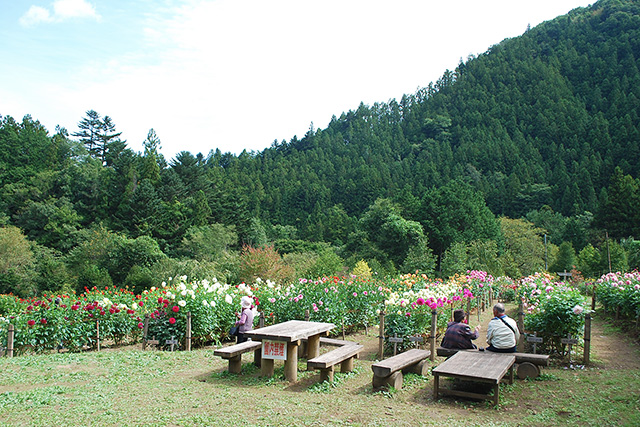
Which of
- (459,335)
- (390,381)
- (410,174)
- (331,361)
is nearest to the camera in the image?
(390,381)

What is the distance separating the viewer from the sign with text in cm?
694

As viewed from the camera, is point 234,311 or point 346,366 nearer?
point 346,366

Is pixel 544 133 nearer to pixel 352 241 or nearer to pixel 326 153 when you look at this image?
pixel 326 153

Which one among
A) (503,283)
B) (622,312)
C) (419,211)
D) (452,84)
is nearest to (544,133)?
(452,84)

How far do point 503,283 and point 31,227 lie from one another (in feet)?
134

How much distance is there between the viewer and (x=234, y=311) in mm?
10953

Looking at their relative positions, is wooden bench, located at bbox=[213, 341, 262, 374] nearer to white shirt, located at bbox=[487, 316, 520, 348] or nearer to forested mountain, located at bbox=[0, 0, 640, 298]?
white shirt, located at bbox=[487, 316, 520, 348]

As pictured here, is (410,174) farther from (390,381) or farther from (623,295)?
(390,381)

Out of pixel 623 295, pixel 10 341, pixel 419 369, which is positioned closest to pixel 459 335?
pixel 419 369

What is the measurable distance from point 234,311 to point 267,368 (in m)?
3.96

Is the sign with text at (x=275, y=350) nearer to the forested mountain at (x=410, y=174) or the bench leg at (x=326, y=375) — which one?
the bench leg at (x=326, y=375)

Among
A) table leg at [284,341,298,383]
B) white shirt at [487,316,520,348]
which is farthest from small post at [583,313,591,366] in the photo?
table leg at [284,341,298,383]

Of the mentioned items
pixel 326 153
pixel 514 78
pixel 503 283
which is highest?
pixel 514 78

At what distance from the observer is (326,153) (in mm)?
102812
